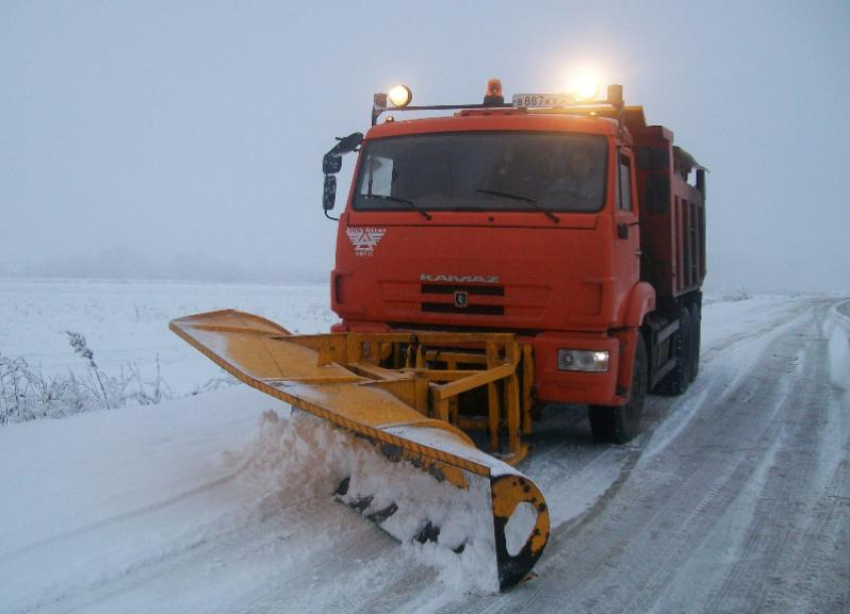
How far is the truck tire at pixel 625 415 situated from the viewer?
5734 mm

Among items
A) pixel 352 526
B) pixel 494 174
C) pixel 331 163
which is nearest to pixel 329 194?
pixel 331 163

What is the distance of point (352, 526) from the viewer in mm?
3926

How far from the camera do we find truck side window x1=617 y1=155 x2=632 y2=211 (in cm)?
564

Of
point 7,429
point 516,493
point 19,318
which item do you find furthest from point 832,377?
point 19,318

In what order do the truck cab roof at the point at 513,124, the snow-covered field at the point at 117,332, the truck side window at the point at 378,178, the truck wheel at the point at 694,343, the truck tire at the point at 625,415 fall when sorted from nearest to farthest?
the truck cab roof at the point at 513,124
the truck tire at the point at 625,415
the truck side window at the point at 378,178
the truck wheel at the point at 694,343
the snow-covered field at the point at 117,332

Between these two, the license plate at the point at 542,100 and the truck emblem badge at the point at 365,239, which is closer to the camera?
the truck emblem badge at the point at 365,239

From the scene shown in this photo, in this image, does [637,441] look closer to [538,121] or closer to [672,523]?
[672,523]

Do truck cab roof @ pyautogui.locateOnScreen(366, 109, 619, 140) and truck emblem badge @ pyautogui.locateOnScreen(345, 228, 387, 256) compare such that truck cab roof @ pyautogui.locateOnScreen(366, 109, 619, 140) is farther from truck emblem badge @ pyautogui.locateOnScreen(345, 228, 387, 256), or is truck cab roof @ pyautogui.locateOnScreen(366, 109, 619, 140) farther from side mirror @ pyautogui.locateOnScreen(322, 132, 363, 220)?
truck emblem badge @ pyautogui.locateOnScreen(345, 228, 387, 256)

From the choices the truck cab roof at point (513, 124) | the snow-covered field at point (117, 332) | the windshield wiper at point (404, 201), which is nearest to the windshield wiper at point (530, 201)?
the windshield wiper at point (404, 201)

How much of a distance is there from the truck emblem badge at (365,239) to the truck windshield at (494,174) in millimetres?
206

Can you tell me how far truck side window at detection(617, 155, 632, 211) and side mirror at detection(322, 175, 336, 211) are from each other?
2.42m

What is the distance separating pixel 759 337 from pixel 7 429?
13209mm

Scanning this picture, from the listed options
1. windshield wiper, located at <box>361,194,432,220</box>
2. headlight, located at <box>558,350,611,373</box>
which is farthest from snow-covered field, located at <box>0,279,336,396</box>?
headlight, located at <box>558,350,611,373</box>

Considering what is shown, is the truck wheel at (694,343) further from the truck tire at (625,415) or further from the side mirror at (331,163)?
the side mirror at (331,163)
